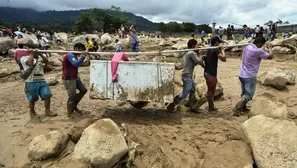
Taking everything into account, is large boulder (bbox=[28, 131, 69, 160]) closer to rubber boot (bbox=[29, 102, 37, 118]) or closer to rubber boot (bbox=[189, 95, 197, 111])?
rubber boot (bbox=[29, 102, 37, 118])

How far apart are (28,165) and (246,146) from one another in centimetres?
346

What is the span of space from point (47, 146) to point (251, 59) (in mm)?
4107

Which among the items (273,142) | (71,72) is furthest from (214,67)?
(71,72)

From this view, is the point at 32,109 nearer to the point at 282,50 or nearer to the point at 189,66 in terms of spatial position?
the point at 189,66

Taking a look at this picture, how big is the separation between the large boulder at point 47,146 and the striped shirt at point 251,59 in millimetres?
3731

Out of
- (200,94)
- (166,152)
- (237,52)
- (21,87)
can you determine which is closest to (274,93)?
(200,94)

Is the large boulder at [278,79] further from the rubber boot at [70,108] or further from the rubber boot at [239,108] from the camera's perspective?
the rubber boot at [70,108]

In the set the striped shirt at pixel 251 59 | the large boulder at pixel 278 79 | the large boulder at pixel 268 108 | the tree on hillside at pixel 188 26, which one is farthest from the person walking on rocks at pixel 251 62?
the tree on hillside at pixel 188 26

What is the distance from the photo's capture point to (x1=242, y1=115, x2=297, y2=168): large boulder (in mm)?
4371

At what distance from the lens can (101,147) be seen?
4684 millimetres

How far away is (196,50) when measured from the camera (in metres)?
6.46

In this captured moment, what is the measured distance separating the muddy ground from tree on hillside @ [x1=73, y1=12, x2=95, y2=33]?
48149mm

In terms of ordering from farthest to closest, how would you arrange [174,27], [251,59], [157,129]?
[174,27] < [251,59] < [157,129]

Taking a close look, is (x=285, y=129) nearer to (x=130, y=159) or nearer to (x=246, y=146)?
(x=246, y=146)
